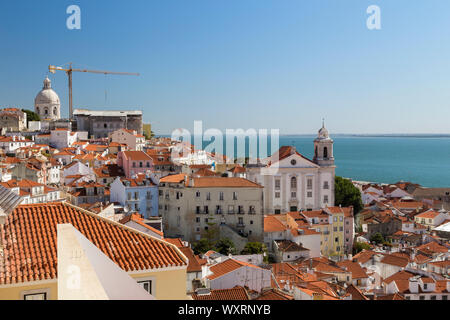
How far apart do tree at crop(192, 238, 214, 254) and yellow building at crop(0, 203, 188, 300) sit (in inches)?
560

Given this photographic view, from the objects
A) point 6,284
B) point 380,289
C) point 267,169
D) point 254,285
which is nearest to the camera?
point 6,284

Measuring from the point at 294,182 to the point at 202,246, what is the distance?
33.4ft

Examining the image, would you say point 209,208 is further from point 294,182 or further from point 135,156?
point 294,182

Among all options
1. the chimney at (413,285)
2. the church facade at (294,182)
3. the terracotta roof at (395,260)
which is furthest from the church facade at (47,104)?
the chimney at (413,285)

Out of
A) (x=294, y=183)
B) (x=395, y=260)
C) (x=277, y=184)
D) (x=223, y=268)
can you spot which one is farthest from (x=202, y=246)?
(x=294, y=183)

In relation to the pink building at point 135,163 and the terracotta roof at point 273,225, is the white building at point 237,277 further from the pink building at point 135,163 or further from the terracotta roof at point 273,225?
the pink building at point 135,163

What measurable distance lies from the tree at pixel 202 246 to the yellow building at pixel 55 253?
14.2 meters

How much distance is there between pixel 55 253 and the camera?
3.71 metres

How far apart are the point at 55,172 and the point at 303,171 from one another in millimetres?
15164

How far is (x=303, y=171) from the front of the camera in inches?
1075

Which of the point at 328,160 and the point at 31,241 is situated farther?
the point at 328,160

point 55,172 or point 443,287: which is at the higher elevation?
point 55,172
